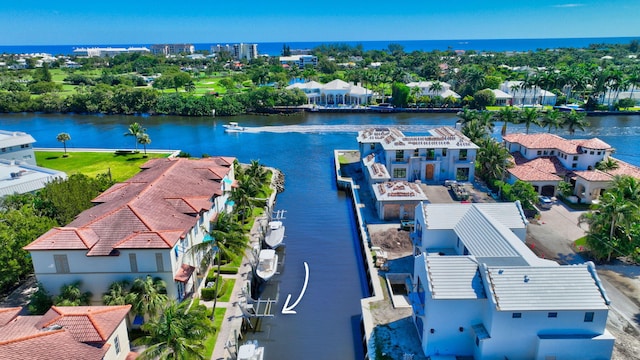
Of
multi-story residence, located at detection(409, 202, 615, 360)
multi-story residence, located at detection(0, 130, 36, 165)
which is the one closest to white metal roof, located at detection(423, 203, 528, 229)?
multi-story residence, located at detection(409, 202, 615, 360)

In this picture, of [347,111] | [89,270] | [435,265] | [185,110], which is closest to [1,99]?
[185,110]

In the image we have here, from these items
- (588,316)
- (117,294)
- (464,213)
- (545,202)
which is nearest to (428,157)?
(545,202)

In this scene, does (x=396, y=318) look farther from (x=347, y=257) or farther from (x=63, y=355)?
(x=63, y=355)

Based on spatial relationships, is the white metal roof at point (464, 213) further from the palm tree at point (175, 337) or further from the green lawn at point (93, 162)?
the green lawn at point (93, 162)

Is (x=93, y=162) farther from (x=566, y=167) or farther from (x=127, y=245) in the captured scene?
(x=566, y=167)

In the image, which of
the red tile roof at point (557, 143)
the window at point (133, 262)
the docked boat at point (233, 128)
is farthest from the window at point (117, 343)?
the docked boat at point (233, 128)

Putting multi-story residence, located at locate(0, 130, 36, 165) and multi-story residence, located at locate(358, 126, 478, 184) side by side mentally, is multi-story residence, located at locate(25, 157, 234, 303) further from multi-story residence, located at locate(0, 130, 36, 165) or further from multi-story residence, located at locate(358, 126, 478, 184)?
multi-story residence, located at locate(0, 130, 36, 165)
